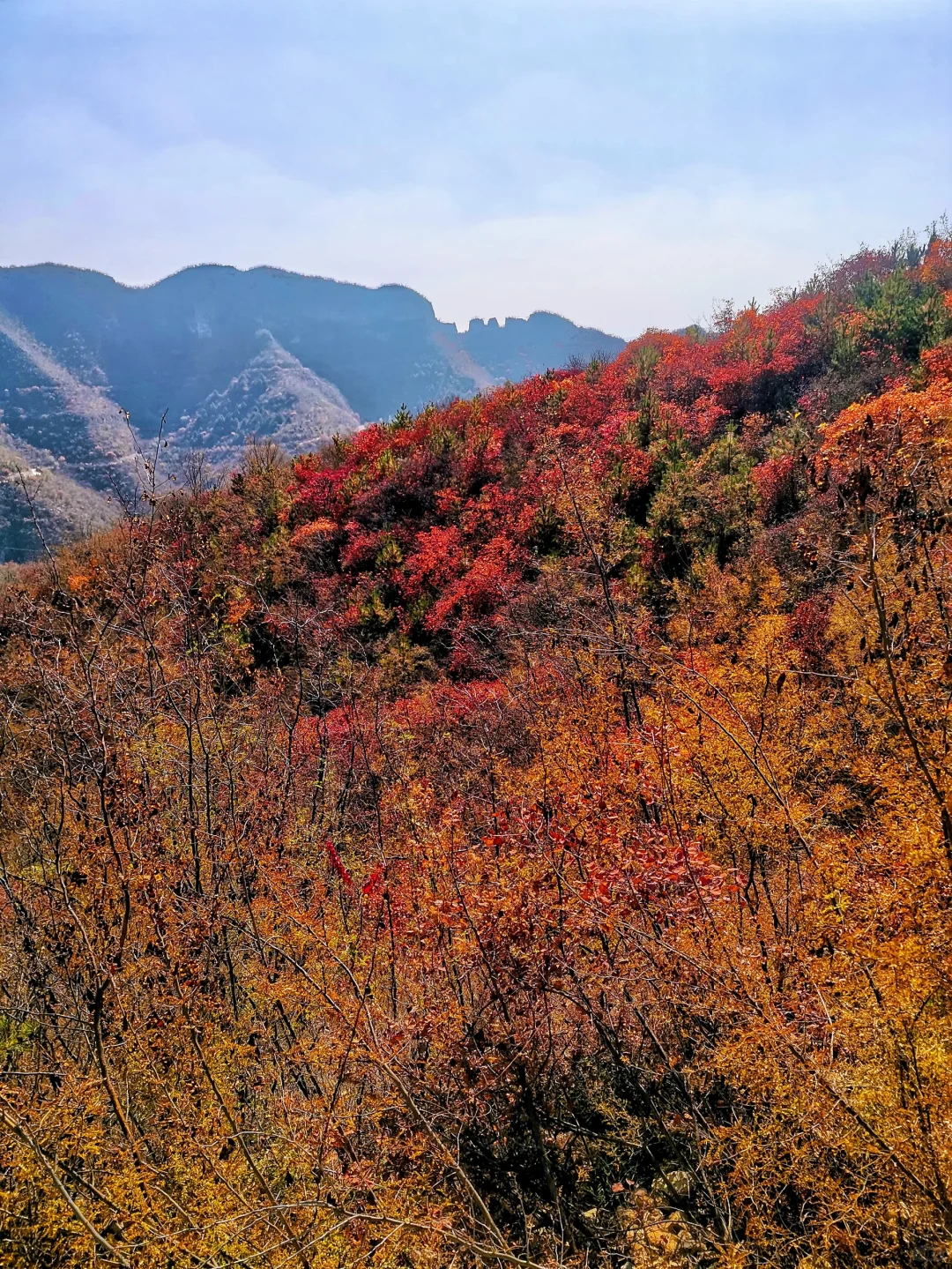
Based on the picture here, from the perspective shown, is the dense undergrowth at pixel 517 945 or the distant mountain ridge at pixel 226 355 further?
the distant mountain ridge at pixel 226 355

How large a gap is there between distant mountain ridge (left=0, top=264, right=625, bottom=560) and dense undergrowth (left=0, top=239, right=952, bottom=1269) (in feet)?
197

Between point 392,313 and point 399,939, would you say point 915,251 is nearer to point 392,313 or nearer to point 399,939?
point 399,939

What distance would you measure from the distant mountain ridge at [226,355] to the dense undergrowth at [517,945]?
5992cm

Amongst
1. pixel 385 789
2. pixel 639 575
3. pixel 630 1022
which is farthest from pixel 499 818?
pixel 639 575

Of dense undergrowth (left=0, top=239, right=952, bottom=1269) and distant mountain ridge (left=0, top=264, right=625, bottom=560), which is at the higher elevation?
distant mountain ridge (left=0, top=264, right=625, bottom=560)

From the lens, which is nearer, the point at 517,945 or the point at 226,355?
the point at 517,945

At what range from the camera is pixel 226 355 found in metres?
150

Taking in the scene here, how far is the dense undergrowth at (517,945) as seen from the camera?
360cm

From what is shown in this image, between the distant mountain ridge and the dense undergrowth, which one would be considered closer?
the dense undergrowth

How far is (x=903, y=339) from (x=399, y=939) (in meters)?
27.9

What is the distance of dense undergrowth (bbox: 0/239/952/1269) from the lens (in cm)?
360

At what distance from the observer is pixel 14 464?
4.72m

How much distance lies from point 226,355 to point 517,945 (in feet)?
565

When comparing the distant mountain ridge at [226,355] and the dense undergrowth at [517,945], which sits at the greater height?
the distant mountain ridge at [226,355]
